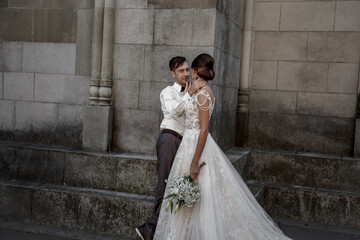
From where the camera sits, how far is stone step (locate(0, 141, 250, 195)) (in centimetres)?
619

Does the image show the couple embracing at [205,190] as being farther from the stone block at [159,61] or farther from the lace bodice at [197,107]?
the stone block at [159,61]

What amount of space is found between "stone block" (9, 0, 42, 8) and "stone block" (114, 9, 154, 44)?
5.13 feet

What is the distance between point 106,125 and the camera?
6.52 meters

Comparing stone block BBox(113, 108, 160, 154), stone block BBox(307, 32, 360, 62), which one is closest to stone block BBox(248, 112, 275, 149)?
stone block BBox(307, 32, 360, 62)

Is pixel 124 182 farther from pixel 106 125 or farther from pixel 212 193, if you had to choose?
pixel 212 193

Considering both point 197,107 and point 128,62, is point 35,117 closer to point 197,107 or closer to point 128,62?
point 128,62

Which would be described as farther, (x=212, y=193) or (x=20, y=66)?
A: (x=20, y=66)

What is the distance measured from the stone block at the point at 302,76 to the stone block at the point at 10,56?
4728mm

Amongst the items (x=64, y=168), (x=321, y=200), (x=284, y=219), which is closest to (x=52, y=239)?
(x=64, y=168)

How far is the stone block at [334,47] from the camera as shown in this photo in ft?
24.7

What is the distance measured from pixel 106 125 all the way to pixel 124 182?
941 mm

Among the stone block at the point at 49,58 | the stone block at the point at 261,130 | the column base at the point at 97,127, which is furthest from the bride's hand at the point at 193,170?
the stone block at the point at 261,130

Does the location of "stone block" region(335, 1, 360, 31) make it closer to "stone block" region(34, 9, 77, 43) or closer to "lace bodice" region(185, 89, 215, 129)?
"lace bodice" region(185, 89, 215, 129)

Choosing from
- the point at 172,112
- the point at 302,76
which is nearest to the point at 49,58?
the point at 172,112
